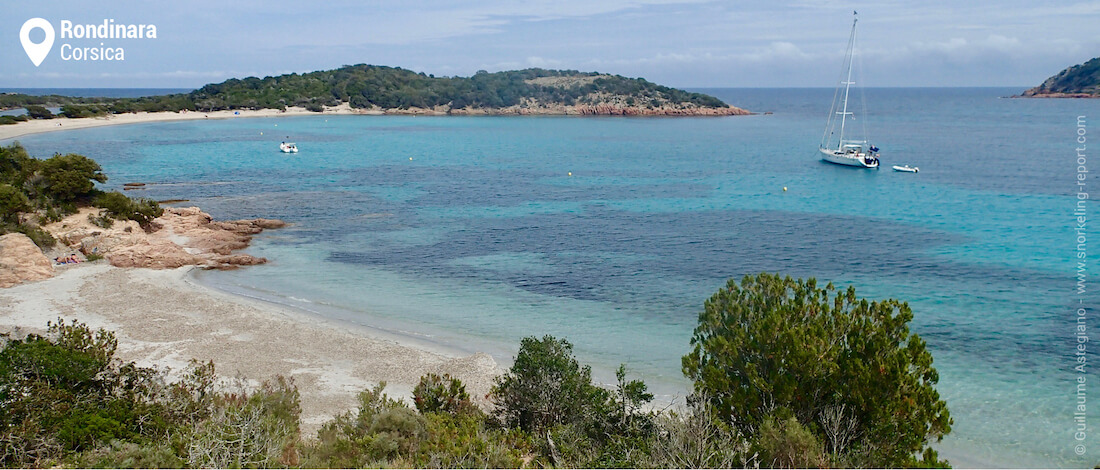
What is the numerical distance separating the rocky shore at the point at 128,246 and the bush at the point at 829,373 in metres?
22.5

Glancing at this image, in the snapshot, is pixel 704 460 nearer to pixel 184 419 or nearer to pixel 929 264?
pixel 184 419

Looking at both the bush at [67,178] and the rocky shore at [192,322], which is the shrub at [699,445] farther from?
the bush at [67,178]

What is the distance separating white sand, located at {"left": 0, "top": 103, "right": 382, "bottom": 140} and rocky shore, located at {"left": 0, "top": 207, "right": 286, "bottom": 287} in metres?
54.9

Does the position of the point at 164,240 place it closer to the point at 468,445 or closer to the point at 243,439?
the point at 243,439

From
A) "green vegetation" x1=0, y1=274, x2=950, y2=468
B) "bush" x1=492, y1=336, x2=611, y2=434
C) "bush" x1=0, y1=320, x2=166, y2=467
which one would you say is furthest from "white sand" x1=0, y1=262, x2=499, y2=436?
"green vegetation" x1=0, y1=274, x2=950, y2=468

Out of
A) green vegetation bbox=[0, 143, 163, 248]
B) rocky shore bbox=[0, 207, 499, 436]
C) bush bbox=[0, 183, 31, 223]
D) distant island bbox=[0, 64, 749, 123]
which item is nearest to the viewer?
rocky shore bbox=[0, 207, 499, 436]

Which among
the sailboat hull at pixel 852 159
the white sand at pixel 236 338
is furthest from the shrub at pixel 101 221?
the sailboat hull at pixel 852 159

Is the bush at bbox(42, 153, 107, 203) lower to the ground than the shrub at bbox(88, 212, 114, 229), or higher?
higher

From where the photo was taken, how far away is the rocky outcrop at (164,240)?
27688 millimetres

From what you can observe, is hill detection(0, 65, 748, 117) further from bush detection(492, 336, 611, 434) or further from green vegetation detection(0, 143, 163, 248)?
bush detection(492, 336, 611, 434)

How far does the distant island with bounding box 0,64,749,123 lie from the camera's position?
136 m

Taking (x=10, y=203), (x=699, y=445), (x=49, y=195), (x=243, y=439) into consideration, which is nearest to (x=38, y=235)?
(x=10, y=203)

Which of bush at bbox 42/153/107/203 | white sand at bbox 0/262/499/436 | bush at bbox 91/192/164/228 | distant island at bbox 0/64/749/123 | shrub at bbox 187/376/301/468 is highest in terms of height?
distant island at bbox 0/64/749/123

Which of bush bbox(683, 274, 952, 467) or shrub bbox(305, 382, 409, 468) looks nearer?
bush bbox(683, 274, 952, 467)
